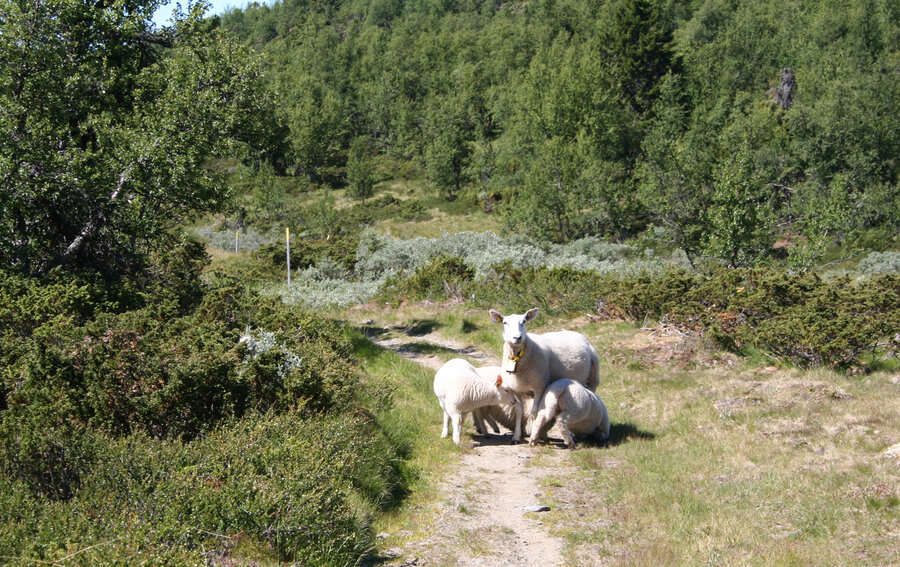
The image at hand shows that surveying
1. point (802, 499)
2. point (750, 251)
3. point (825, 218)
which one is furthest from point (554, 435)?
point (825, 218)

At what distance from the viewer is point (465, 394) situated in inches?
412

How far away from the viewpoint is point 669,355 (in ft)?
50.3

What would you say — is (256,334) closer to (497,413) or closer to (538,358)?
(497,413)

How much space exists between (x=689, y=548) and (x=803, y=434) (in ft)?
14.4

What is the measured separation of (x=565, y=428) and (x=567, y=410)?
261mm

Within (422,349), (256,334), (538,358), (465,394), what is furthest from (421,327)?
(256,334)

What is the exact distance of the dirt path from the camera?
21.4 feet

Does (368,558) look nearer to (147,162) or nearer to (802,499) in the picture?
A: (802,499)

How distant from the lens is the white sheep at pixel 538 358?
34.3ft

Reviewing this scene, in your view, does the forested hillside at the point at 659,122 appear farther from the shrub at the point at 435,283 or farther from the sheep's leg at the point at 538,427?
the sheep's leg at the point at 538,427

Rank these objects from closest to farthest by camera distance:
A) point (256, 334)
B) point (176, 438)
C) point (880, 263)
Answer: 1. point (176, 438)
2. point (256, 334)
3. point (880, 263)

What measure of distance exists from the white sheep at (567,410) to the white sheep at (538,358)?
29cm

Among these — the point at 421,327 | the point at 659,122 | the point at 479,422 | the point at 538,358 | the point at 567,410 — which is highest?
the point at 659,122

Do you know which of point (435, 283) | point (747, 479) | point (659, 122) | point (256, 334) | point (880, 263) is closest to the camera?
point (747, 479)
